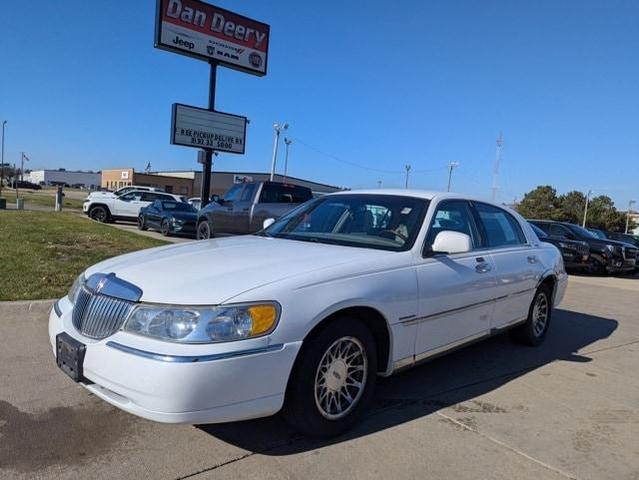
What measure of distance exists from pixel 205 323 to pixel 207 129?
16062mm

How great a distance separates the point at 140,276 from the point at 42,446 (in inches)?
44.4

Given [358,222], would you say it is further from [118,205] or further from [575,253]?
[118,205]

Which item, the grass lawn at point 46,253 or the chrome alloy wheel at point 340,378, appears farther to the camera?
the grass lawn at point 46,253

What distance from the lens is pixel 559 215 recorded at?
7650cm

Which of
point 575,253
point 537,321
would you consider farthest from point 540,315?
point 575,253

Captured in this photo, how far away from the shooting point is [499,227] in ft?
17.0

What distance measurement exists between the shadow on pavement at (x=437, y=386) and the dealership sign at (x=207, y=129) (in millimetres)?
13693

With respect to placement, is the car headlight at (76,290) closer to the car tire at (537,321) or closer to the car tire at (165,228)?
the car tire at (537,321)

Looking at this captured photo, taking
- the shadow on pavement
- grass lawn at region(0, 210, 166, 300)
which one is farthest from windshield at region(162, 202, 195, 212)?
the shadow on pavement

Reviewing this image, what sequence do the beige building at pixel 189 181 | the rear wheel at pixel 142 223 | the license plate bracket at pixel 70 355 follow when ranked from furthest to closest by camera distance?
the beige building at pixel 189 181, the rear wheel at pixel 142 223, the license plate bracket at pixel 70 355

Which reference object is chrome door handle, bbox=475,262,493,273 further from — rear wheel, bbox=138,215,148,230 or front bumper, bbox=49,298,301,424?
rear wheel, bbox=138,215,148,230

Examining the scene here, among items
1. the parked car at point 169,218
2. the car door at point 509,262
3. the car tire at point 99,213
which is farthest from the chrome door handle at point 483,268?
the car tire at point 99,213

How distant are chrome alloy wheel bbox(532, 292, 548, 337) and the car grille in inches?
174

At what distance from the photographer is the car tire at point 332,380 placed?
3014mm
